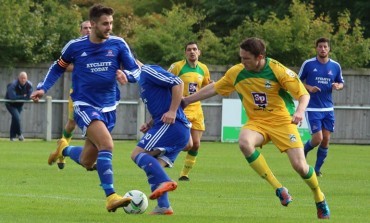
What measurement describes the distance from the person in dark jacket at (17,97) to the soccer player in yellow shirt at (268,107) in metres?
19.3

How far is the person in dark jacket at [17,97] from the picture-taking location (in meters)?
31.4

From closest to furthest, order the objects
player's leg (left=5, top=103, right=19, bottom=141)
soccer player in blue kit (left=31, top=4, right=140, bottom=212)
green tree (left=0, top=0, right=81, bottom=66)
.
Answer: soccer player in blue kit (left=31, top=4, right=140, bottom=212) < player's leg (left=5, top=103, right=19, bottom=141) < green tree (left=0, top=0, right=81, bottom=66)

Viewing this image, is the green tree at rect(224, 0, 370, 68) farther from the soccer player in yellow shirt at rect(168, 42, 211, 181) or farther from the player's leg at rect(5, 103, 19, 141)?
the soccer player in yellow shirt at rect(168, 42, 211, 181)

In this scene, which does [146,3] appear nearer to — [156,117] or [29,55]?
[29,55]

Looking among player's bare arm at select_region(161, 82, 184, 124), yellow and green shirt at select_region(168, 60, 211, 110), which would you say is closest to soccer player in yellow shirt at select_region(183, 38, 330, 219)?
player's bare arm at select_region(161, 82, 184, 124)

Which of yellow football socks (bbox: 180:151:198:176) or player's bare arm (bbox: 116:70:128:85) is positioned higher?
player's bare arm (bbox: 116:70:128:85)

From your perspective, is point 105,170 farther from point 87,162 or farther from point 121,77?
point 87,162

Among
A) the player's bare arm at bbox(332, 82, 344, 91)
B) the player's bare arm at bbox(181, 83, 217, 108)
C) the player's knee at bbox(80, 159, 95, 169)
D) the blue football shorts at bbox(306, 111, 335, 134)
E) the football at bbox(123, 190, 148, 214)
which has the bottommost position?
the football at bbox(123, 190, 148, 214)

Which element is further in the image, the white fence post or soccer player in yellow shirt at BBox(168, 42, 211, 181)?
the white fence post

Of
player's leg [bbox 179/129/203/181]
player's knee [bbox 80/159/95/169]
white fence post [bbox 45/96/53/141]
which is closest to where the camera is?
player's knee [bbox 80/159/95/169]

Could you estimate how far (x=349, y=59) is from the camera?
115 feet

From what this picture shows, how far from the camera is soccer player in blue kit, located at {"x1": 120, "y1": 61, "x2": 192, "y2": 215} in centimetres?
1203

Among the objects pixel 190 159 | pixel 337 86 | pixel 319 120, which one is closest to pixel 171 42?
pixel 319 120

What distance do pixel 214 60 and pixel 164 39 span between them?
6.03 feet
